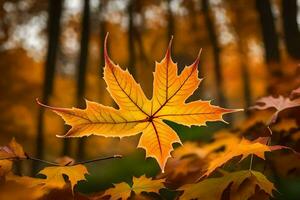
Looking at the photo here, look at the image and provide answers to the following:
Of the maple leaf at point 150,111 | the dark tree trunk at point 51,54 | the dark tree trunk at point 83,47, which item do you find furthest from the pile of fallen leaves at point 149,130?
the dark tree trunk at point 83,47

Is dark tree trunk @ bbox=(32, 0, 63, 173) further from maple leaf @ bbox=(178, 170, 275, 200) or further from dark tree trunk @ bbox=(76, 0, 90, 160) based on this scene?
maple leaf @ bbox=(178, 170, 275, 200)

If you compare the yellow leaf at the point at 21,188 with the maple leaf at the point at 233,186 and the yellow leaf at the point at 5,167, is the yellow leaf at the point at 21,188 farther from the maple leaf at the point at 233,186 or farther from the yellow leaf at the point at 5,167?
the maple leaf at the point at 233,186

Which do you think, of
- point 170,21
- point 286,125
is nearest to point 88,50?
point 170,21

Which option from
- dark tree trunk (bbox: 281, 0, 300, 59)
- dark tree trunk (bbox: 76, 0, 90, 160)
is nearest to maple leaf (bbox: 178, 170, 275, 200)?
dark tree trunk (bbox: 281, 0, 300, 59)

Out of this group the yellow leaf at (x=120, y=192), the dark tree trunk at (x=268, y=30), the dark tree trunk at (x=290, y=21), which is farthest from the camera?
the dark tree trunk at (x=268, y=30)

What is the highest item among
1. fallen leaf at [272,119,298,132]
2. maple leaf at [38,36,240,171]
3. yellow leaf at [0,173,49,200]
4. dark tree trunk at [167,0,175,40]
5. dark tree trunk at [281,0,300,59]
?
dark tree trunk at [167,0,175,40]

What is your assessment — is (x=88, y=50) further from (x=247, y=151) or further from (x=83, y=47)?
(x=247, y=151)

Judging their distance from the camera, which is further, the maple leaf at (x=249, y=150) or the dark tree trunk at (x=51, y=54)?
the dark tree trunk at (x=51, y=54)
